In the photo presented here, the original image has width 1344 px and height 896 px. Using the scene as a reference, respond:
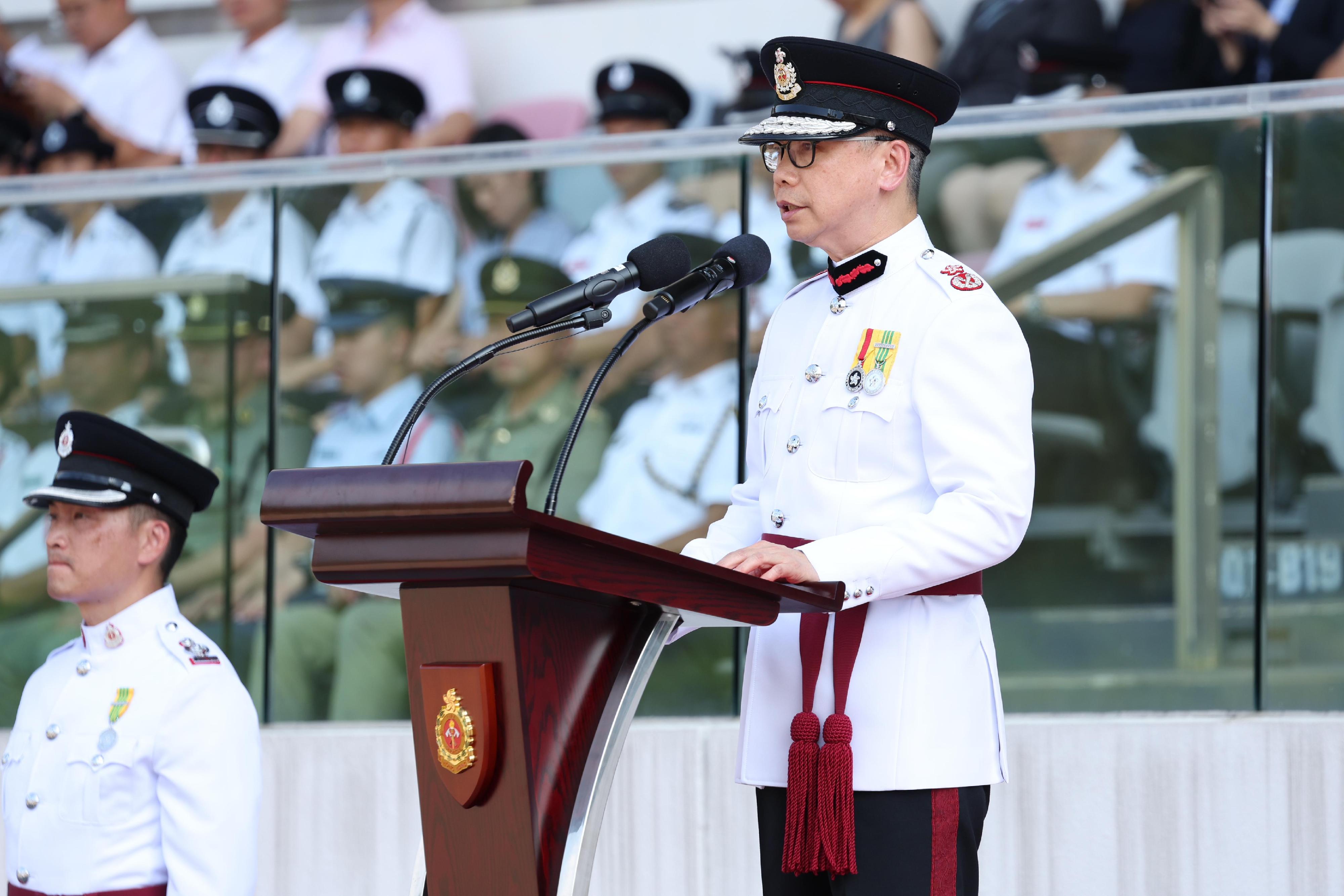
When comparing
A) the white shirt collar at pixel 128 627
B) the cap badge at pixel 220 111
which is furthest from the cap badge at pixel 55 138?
the white shirt collar at pixel 128 627

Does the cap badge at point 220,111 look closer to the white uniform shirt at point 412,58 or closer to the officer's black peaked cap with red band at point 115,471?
the white uniform shirt at point 412,58

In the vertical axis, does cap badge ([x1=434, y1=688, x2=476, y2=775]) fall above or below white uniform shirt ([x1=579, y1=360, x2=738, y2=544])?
below

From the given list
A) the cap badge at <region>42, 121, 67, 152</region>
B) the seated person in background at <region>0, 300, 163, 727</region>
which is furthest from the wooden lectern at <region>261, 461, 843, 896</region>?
the cap badge at <region>42, 121, 67, 152</region>

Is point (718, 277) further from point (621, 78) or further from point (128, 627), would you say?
point (621, 78)

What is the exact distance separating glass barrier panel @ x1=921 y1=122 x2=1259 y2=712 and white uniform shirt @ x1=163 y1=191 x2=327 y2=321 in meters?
1.35

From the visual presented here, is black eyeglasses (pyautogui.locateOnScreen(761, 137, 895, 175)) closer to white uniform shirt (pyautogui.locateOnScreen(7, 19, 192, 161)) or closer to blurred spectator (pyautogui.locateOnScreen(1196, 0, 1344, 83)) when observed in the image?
blurred spectator (pyautogui.locateOnScreen(1196, 0, 1344, 83))

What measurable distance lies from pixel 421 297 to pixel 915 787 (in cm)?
205

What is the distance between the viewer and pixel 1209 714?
2.79 metres

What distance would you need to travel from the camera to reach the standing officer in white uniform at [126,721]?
6.75 feet

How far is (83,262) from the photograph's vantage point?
11.8 ft

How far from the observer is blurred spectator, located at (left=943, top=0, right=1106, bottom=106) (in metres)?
4.06

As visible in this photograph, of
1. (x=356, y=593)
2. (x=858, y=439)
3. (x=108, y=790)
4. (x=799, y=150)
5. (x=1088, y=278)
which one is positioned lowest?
(x=108, y=790)

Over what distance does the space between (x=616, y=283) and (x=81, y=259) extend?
2.48 metres

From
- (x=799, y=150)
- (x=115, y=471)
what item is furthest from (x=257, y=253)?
(x=799, y=150)
